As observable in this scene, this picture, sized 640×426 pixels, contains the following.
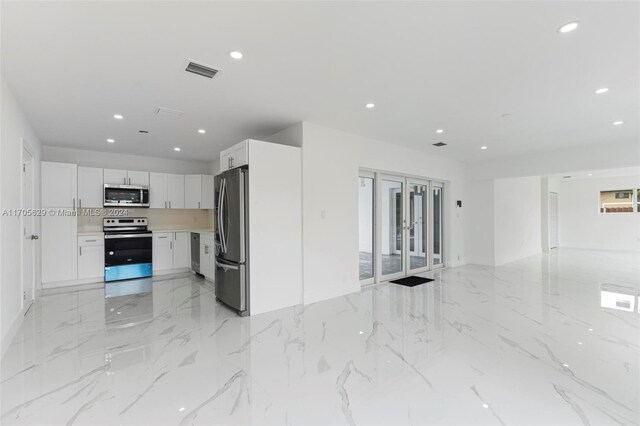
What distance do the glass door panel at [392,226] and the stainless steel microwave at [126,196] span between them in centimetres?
487

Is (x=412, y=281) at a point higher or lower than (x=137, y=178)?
lower

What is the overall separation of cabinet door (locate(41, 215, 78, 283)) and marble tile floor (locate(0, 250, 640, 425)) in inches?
38.5

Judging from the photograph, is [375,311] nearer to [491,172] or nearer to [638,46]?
[638,46]

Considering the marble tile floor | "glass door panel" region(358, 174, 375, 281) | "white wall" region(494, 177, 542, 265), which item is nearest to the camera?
the marble tile floor

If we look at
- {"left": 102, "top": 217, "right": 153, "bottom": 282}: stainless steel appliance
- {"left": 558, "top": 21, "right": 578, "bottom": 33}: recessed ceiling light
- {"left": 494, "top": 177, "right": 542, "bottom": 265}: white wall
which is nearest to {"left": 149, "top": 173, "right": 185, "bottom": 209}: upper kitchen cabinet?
{"left": 102, "top": 217, "right": 153, "bottom": 282}: stainless steel appliance

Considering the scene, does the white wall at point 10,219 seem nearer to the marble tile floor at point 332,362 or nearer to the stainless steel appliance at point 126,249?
the marble tile floor at point 332,362

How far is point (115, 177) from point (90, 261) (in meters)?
1.67

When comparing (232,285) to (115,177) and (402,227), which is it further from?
(115,177)

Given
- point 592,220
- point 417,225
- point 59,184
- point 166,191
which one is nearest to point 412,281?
point 417,225

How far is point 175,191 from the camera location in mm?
6641

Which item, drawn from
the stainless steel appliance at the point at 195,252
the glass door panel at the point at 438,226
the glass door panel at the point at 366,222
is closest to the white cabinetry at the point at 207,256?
the stainless steel appliance at the point at 195,252

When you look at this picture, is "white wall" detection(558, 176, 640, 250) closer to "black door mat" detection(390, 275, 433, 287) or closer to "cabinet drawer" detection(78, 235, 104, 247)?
"black door mat" detection(390, 275, 433, 287)

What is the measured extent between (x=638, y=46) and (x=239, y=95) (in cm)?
354

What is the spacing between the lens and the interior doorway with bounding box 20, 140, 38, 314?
12.2ft
